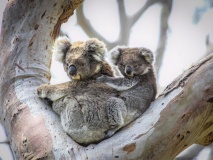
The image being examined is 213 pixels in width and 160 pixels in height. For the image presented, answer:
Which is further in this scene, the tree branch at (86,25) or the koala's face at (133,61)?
the tree branch at (86,25)

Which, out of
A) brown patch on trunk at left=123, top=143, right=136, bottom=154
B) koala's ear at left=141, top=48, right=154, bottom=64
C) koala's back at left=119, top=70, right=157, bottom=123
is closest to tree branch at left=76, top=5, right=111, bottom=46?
koala's ear at left=141, top=48, right=154, bottom=64

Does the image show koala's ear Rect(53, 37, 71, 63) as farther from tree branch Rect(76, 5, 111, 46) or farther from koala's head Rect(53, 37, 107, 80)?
tree branch Rect(76, 5, 111, 46)

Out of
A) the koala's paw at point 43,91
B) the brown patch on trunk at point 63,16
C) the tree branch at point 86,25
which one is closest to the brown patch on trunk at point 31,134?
the koala's paw at point 43,91

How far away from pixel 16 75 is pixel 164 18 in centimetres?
559

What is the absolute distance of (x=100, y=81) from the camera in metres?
3.10

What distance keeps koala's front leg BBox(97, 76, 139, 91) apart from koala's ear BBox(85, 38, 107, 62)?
0.20m

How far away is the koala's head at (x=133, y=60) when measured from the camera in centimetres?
311

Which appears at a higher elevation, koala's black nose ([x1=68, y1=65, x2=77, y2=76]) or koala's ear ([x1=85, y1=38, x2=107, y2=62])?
koala's ear ([x1=85, y1=38, x2=107, y2=62])

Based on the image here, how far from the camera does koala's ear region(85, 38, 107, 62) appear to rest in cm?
317

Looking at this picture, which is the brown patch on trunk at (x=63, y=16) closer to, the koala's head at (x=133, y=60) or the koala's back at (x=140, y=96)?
the koala's head at (x=133, y=60)

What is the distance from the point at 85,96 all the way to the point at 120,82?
34 cm

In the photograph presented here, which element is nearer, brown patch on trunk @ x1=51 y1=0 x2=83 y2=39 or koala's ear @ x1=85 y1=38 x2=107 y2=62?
koala's ear @ x1=85 y1=38 x2=107 y2=62

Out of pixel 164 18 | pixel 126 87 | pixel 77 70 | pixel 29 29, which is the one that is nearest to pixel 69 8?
pixel 29 29

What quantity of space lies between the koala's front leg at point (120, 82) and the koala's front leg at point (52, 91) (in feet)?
1.06
